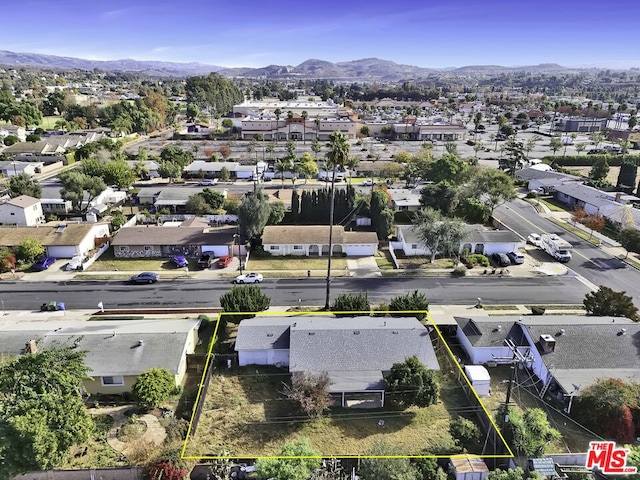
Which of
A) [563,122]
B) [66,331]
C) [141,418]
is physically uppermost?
[563,122]

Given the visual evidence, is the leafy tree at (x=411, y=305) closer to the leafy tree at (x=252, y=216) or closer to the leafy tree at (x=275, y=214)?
the leafy tree at (x=252, y=216)

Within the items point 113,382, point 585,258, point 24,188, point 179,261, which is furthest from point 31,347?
point 585,258

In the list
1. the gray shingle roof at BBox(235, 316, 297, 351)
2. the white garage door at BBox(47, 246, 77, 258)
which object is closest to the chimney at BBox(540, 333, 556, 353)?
the gray shingle roof at BBox(235, 316, 297, 351)

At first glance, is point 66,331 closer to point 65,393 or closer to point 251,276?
point 65,393

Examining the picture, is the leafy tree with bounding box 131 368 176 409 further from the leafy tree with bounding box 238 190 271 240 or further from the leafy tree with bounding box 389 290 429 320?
the leafy tree with bounding box 238 190 271 240

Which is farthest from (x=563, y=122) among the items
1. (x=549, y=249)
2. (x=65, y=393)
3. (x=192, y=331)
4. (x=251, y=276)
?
(x=65, y=393)

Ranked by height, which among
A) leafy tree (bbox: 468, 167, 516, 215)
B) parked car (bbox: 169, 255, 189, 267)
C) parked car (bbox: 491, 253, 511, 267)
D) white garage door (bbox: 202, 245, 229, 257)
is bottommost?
parked car (bbox: 169, 255, 189, 267)
